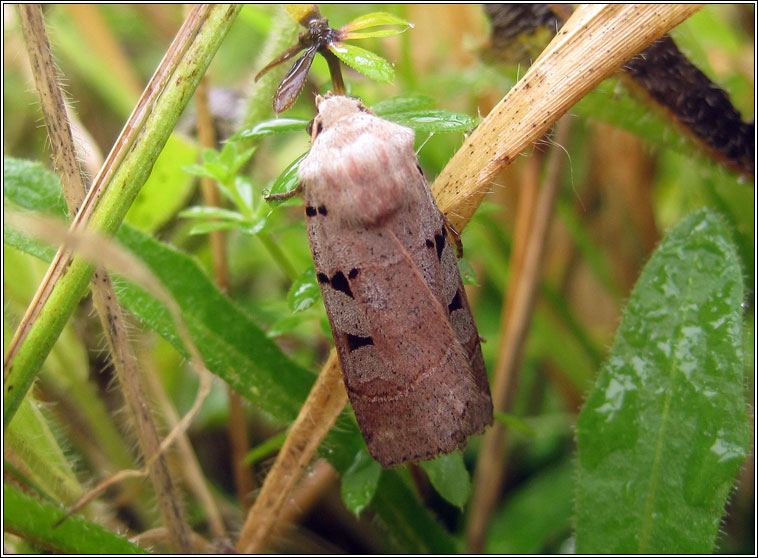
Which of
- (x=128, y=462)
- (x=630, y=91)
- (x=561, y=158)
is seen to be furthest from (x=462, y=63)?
A: (x=128, y=462)

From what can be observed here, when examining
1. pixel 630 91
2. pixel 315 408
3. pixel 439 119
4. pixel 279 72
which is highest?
pixel 279 72

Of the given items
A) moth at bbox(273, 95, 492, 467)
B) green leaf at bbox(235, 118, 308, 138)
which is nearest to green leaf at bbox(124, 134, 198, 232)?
green leaf at bbox(235, 118, 308, 138)

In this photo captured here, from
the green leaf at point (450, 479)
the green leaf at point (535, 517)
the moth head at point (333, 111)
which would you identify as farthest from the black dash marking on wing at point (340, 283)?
the green leaf at point (535, 517)

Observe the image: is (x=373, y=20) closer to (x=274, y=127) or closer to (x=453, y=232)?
(x=274, y=127)

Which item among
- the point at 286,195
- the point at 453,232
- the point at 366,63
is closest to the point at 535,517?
the point at 453,232

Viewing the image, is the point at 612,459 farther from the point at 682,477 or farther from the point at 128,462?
the point at 128,462

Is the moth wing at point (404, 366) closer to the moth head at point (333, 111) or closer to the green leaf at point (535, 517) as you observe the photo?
the moth head at point (333, 111)
